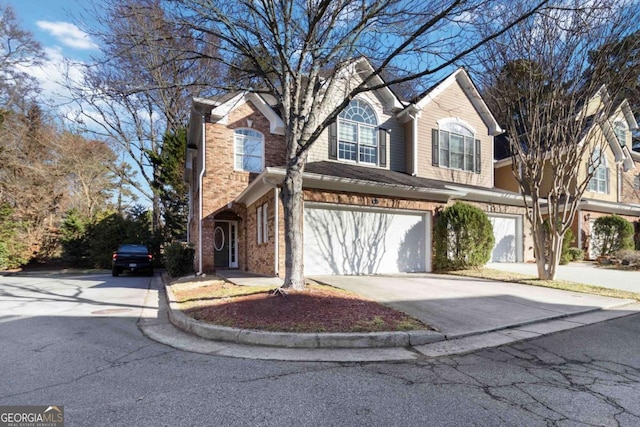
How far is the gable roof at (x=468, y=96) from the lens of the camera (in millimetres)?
15995

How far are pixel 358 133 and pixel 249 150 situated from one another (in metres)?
4.64

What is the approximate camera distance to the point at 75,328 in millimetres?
6191

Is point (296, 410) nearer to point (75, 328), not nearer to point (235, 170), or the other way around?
point (75, 328)

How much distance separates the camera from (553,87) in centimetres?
1015

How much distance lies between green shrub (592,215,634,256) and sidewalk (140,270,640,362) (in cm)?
1221

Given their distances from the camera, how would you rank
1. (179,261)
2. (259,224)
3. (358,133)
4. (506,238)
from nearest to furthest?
(259,224)
(179,261)
(358,133)
(506,238)

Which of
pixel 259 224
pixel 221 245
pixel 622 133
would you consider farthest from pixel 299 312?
pixel 622 133

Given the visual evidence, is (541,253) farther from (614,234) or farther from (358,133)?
(614,234)

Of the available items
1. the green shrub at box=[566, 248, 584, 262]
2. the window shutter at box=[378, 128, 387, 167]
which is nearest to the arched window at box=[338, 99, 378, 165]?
the window shutter at box=[378, 128, 387, 167]

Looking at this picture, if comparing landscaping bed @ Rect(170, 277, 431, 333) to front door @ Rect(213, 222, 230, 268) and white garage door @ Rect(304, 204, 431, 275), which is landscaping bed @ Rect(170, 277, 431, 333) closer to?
white garage door @ Rect(304, 204, 431, 275)

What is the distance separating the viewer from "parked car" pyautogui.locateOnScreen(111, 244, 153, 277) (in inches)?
667

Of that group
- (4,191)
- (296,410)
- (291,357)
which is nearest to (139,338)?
(291,357)

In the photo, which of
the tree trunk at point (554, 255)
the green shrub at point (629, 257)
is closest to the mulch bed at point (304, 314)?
the tree trunk at point (554, 255)

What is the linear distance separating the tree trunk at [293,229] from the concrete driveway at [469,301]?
187 cm
